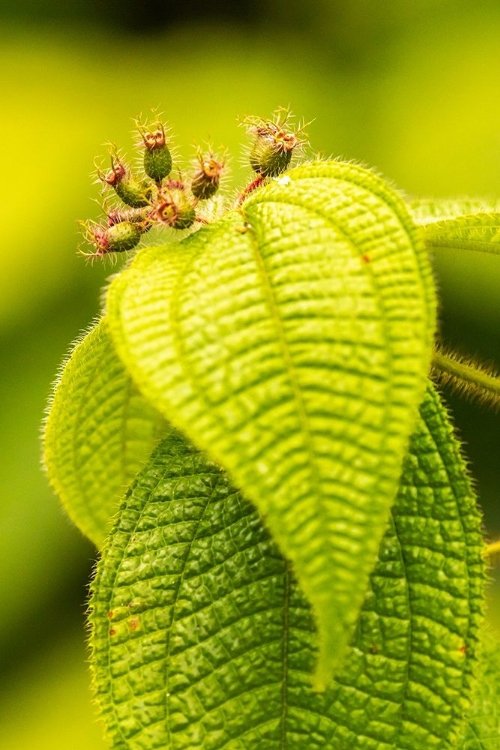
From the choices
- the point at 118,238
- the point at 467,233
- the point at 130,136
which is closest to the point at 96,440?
the point at 118,238

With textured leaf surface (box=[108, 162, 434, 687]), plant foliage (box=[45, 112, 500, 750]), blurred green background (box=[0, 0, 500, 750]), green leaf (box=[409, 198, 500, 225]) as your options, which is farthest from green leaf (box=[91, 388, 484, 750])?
blurred green background (box=[0, 0, 500, 750])

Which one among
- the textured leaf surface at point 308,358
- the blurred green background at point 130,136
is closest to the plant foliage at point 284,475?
the textured leaf surface at point 308,358

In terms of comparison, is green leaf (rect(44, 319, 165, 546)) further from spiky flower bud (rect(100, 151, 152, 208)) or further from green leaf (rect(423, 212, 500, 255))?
green leaf (rect(423, 212, 500, 255))

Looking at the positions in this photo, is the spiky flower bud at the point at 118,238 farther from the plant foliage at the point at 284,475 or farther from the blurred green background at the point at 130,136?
the blurred green background at the point at 130,136

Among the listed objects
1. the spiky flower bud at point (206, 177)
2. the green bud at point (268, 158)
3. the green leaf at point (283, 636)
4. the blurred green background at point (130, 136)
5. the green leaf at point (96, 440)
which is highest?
the blurred green background at point (130, 136)

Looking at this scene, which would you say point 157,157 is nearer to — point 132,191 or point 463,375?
point 132,191

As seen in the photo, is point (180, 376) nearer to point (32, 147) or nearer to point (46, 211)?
point (46, 211)

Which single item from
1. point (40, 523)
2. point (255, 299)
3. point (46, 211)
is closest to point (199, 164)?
point (255, 299)
